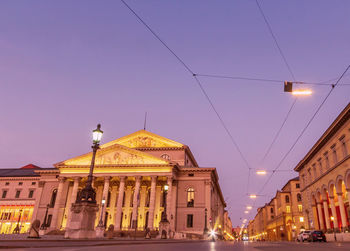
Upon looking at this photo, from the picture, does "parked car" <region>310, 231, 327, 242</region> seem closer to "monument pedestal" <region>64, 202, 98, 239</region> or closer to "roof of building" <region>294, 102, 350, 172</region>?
"roof of building" <region>294, 102, 350, 172</region>

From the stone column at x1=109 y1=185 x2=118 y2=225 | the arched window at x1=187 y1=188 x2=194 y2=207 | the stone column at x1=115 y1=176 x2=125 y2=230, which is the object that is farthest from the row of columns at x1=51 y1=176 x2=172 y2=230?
the arched window at x1=187 y1=188 x2=194 y2=207

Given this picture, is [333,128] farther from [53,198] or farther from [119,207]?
[53,198]

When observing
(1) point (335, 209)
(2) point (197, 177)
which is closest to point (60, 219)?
(2) point (197, 177)

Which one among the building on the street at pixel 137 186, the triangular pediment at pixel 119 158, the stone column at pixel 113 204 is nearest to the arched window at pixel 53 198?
the building on the street at pixel 137 186

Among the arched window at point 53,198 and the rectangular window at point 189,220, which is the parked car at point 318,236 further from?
the arched window at point 53,198

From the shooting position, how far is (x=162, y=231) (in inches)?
1246

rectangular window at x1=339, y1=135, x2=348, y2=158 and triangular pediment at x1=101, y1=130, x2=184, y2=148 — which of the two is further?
triangular pediment at x1=101, y1=130, x2=184, y2=148

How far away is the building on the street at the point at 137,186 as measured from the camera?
4759 cm

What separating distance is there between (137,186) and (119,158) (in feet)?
21.4

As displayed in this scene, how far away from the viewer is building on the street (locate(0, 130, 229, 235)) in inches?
1874

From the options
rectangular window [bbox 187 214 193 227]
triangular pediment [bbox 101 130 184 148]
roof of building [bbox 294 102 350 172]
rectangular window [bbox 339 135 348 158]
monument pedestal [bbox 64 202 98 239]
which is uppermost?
triangular pediment [bbox 101 130 184 148]

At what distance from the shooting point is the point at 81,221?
1435 centimetres

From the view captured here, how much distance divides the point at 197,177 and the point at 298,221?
30.9 m

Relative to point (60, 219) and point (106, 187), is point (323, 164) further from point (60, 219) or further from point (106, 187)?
point (60, 219)
